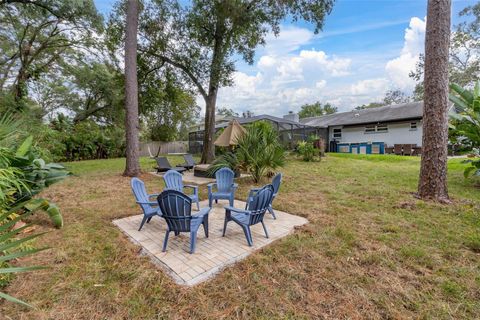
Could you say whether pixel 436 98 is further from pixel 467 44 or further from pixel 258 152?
pixel 467 44

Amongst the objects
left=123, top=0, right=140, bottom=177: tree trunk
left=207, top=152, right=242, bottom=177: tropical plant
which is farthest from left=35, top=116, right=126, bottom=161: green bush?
left=207, top=152, right=242, bottom=177: tropical plant

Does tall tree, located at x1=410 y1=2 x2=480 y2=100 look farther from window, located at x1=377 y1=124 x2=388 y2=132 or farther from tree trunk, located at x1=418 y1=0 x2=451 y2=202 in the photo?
tree trunk, located at x1=418 y1=0 x2=451 y2=202

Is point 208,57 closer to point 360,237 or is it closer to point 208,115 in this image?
point 208,115

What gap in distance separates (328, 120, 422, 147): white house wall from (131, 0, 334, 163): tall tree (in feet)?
39.3

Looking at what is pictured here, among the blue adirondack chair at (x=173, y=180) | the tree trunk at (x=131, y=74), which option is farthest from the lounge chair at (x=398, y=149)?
the tree trunk at (x=131, y=74)

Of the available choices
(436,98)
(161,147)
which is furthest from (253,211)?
(161,147)

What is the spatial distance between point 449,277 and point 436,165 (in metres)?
3.44

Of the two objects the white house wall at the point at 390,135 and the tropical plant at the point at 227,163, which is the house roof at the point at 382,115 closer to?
the white house wall at the point at 390,135

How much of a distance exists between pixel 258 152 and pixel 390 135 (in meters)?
16.4

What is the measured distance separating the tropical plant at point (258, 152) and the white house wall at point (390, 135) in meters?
15.0

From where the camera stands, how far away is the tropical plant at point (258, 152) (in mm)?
→ 6883

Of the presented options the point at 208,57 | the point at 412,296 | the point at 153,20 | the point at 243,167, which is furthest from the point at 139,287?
the point at 153,20

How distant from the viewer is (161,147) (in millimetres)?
23281

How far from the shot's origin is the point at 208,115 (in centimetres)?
1115
